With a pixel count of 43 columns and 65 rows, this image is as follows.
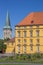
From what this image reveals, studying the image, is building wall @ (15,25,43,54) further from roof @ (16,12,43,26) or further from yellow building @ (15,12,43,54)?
roof @ (16,12,43,26)

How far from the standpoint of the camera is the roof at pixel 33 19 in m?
67.3

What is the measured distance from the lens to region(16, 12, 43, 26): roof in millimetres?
67262

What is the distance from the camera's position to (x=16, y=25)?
222 ft

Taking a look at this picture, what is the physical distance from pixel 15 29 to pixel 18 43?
403cm

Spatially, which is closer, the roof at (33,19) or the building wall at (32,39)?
the building wall at (32,39)

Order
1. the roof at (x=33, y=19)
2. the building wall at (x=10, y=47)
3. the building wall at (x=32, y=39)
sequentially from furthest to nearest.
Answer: the building wall at (x=10, y=47)
the roof at (x=33, y=19)
the building wall at (x=32, y=39)

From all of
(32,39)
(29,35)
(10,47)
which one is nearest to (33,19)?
(29,35)

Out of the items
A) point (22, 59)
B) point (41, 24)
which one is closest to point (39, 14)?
point (41, 24)

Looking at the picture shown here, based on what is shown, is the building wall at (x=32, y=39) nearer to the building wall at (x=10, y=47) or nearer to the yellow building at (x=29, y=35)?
the yellow building at (x=29, y=35)

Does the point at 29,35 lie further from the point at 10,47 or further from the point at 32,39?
the point at 10,47

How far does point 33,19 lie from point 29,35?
4.98 meters

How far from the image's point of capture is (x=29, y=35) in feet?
220

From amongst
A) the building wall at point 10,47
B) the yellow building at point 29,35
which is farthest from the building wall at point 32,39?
the building wall at point 10,47

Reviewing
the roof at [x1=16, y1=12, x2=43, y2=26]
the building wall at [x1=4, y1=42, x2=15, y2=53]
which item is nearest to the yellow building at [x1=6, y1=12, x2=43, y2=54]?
the roof at [x1=16, y1=12, x2=43, y2=26]
